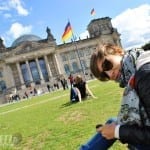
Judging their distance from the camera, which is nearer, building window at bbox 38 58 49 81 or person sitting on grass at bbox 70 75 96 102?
person sitting on grass at bbox 70 75 96 102

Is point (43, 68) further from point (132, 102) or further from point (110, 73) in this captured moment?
point (132, 102)

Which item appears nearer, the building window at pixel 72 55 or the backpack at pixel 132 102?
the backpack at pixel 132 102

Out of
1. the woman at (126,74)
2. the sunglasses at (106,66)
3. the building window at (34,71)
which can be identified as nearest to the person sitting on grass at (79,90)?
the woman at (126,74)

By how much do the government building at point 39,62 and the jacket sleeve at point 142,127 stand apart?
9666cm

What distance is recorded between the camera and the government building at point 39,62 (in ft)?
339

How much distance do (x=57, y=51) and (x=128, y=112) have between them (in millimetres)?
103678

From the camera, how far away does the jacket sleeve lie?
3.36 m

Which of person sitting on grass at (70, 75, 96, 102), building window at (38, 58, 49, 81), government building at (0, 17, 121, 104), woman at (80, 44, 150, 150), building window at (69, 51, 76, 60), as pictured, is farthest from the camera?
building window at (69, 51, 76, 60)

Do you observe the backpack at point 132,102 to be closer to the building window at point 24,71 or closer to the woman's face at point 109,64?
the woman's face at point 109,64

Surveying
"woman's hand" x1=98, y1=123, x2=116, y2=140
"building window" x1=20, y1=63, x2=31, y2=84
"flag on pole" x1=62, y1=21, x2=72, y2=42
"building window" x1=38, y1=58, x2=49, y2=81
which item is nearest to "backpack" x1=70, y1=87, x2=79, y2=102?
"woman's hand" x1=98, y1=123, x2=116, y2=140

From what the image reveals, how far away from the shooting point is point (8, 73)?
105 m

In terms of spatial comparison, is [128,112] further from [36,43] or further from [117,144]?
[36,43]

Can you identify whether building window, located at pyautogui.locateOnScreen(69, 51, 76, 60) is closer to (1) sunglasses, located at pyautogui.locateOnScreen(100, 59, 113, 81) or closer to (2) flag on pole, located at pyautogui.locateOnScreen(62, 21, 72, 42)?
(2) flag on pole, located at pyautogui.locateOnScreen(62, 21, 72, 42)

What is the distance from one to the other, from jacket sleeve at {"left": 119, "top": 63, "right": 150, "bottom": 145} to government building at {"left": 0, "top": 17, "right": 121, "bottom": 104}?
96658 millimetres
